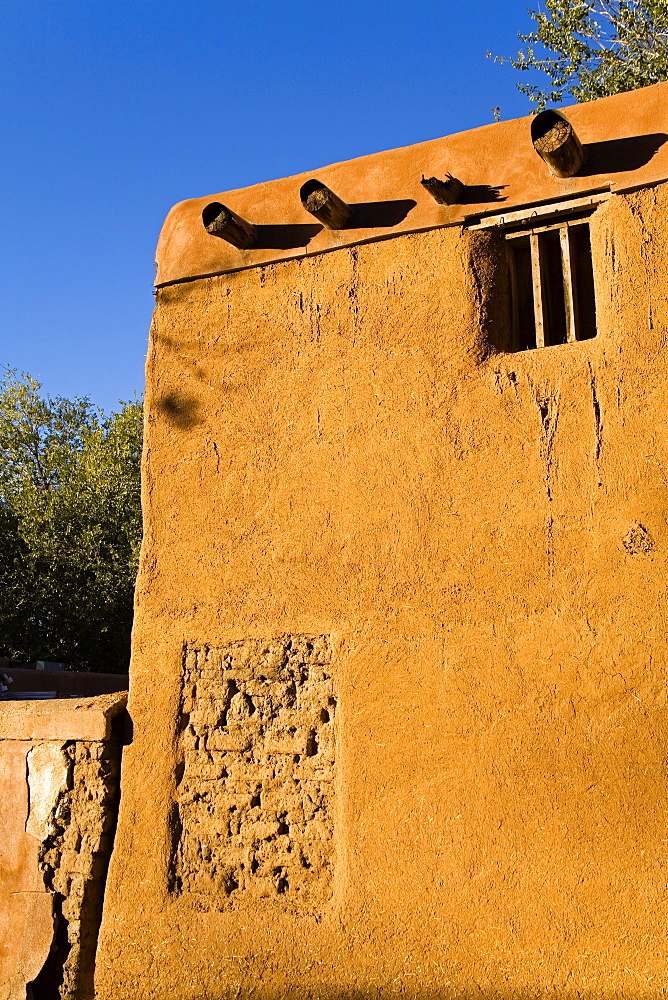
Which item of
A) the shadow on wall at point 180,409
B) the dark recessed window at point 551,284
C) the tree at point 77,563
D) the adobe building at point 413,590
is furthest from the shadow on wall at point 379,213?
the tree at point 77,563

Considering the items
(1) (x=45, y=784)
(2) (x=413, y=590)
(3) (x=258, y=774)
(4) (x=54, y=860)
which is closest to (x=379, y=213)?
(2) (x=413, y=590)

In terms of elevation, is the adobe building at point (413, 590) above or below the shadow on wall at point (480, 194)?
below

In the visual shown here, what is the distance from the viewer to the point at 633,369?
182 inches

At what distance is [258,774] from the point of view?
5.06 m

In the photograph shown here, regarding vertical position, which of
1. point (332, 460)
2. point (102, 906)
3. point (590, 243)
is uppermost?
point (590, 243)

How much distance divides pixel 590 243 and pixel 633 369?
842 mm

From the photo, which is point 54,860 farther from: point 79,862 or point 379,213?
point 379,213

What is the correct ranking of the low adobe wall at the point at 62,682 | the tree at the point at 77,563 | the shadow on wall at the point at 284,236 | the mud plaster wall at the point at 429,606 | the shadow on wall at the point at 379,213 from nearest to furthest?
1. the mud plaster wall at the point at 429,606
2. the shadow on wall at the point at 379,213
3. the shadow on wall at the point at 284,236
4. the low adobe wall at the point at 62,682
5. the tree at the point at 77,563

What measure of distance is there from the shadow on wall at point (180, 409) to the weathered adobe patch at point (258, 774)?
1.38 meters

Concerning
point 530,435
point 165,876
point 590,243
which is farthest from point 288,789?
point 590,243

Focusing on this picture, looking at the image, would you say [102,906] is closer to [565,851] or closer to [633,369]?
[565,851]

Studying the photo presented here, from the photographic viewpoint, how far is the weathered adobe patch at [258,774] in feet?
16.1

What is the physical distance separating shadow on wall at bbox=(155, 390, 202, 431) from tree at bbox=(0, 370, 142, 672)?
12.3 m

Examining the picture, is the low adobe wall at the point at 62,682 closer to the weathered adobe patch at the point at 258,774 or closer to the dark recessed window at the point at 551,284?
the weathered adobe patch at the point at 258,774
